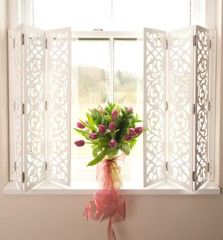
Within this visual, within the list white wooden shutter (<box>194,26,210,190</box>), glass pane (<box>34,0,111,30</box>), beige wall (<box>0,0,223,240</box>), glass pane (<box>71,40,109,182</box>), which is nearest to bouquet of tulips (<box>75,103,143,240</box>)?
beige wall (<box>0,0,223,240</box>)

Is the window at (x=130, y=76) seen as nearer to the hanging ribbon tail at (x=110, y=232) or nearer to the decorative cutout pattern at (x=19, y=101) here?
the decorative cutout pattern at (x=19, y=101)

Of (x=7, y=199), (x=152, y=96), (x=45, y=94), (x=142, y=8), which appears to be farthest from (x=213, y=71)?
(x=7, y=199)

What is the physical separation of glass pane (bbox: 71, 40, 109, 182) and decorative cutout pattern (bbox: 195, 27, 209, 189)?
1.84ft

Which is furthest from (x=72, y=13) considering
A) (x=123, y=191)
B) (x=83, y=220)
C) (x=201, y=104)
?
(x=83, y=220)

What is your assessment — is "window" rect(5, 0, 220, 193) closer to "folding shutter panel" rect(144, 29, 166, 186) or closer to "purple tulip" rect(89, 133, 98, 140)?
"folding shutter panel" rect(144, 29, 166, 186)

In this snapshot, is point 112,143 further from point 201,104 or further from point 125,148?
point 201,104

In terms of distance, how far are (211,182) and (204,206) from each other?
0.52ft

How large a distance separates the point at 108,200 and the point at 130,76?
786 millimetres

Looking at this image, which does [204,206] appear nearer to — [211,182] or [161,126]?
[211,182]

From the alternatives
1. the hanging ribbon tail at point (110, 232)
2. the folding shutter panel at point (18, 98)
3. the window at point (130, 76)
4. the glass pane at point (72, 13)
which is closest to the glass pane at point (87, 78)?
→ the window at point (130, 76)

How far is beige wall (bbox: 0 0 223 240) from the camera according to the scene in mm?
2102

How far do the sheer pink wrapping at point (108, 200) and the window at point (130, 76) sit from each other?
0.19m

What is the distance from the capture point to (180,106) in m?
2.09

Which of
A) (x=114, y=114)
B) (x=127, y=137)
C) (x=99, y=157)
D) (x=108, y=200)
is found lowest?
(x=108, y=200)
